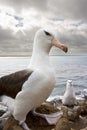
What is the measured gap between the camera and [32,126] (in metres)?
2.52

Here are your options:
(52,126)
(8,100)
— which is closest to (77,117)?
(52,126)

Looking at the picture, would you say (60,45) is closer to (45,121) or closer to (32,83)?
(32,83)

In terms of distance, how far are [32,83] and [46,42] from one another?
37cm

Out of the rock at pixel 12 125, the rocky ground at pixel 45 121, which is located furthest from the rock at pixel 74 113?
the rock at pixel 12 125

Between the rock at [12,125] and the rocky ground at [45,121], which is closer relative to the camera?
the rocky ground at [45,121]

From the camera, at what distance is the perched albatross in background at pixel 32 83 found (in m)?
2.32

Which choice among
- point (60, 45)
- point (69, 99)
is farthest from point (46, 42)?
point (69, 99)

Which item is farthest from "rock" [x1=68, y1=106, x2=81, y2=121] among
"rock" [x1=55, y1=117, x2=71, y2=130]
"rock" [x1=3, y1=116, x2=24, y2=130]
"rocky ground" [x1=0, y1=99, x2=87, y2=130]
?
"rock" [x1=55, y1=117, x2=71, y2=130]

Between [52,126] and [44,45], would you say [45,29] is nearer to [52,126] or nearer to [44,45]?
[44,45]

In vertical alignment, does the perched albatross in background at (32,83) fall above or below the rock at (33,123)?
above

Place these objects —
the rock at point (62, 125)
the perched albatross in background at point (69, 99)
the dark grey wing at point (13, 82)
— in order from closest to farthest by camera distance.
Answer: the rock at point (62, 125) → the dark grey wing at point (13, 82) → the perched albatross in background at point (69, 99)

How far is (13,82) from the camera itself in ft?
7.93

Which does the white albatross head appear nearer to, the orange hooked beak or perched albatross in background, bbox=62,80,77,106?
the orange hooked beak

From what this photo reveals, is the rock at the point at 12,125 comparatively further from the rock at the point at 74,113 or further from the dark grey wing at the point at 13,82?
the rock at the point at 74,113
